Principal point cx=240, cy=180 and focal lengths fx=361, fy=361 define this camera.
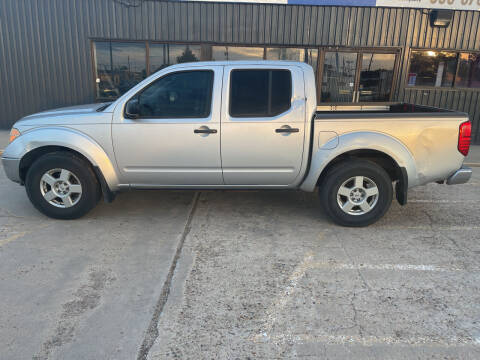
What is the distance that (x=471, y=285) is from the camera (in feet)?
10.5

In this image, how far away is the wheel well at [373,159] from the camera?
4352 mm

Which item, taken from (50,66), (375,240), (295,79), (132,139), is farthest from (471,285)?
(50,66)

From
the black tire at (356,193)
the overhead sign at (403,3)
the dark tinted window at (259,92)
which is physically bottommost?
the black tire at (356,193)

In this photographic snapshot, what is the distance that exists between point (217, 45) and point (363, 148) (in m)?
7.04

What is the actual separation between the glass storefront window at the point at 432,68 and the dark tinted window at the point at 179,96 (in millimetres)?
8271

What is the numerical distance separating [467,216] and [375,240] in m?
1.78

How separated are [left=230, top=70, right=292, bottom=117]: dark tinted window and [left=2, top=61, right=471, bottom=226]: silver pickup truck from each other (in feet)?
0.04

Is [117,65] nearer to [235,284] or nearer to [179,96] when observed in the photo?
[179,96]

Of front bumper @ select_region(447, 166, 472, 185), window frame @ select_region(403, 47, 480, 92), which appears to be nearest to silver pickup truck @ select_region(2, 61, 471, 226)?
front bumper @ select_region(447, 166, 472, 185)

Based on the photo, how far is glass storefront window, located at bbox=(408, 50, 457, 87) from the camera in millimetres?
10219

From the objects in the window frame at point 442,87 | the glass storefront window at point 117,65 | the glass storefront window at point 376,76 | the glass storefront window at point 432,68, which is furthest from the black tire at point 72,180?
the glass storefront window at point 432,68

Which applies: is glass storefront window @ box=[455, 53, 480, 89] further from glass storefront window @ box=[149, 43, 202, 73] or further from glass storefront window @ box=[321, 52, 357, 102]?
glass storefront window @ box=[149, 43, 202, 73]

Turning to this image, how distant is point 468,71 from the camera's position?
408 inches

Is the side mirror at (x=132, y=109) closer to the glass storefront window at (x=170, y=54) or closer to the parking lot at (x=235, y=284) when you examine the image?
the parking lot at (x=235, y=284)
